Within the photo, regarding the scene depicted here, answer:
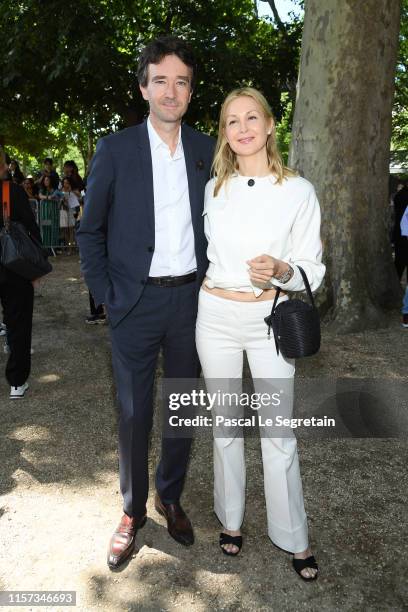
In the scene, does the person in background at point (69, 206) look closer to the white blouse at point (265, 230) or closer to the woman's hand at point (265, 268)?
the white blouse at point (265, 230)

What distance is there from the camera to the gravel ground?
2740mm

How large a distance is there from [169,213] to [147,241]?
187 millimetres

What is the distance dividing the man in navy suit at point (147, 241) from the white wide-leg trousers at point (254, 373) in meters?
0.20

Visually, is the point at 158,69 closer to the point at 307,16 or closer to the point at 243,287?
the point at 243,287

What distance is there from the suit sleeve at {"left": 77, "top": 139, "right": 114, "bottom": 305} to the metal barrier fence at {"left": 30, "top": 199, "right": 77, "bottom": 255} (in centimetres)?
1256

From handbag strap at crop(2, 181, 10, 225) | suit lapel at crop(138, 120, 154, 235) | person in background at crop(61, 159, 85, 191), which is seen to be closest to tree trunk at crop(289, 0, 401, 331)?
handbag strap at crop(2, 181, 10, 225)

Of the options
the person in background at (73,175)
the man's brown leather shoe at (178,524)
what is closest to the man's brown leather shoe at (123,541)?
the man's brown leather shoe at (178,524)

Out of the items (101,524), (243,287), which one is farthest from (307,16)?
(101,524)

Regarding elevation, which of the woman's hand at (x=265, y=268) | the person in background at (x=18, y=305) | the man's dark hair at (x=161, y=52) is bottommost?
the person in background at (x=18, y=305)

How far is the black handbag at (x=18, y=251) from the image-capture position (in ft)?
15.6

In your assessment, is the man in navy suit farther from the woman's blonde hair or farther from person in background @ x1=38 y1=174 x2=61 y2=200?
person in background @ x1=38 y1=174 x2=61 y2=200

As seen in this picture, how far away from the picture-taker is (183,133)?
9.79ft

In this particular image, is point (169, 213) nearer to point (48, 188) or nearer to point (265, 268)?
point (265, 268)

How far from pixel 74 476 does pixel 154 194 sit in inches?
81.9
